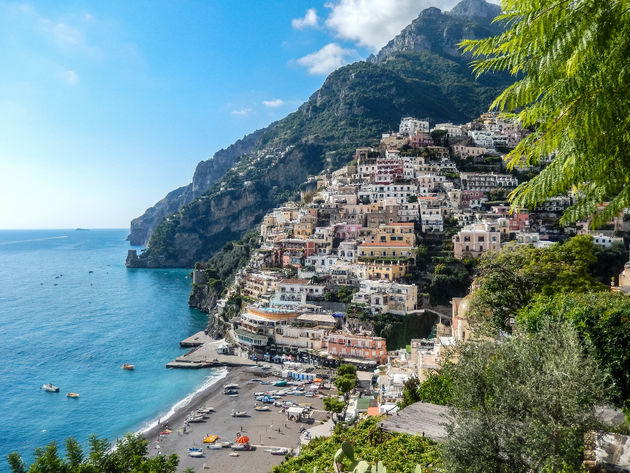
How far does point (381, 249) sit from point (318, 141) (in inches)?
2635

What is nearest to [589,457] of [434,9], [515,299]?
[515,299]

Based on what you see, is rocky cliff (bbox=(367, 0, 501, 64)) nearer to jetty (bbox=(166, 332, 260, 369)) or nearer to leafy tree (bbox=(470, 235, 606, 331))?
jetty (bbox=(166, 332, 260, 369))

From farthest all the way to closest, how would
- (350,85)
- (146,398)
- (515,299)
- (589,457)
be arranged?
(350,85) < (146,398) < (515,299) < (589,457)

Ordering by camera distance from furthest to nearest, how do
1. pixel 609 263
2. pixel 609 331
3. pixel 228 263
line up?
pixel 228 263
pixel 609 263
pixel 609 331

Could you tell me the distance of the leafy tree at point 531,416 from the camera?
20.6 ft

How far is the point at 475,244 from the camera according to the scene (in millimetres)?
45406

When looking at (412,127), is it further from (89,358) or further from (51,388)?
(51,388)

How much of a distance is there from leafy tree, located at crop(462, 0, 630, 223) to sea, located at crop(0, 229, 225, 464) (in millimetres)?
31858

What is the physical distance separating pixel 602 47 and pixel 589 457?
766 centimetres

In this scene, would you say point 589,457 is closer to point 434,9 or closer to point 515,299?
point 515,299

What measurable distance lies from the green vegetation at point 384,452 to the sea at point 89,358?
2119 centimetres

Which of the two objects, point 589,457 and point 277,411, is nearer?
point 589,457

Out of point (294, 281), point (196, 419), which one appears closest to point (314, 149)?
point (294, 281)

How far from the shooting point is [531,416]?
6719mm
